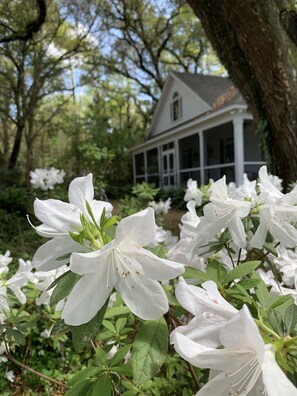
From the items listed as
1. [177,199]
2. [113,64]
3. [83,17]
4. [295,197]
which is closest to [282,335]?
[295,197]

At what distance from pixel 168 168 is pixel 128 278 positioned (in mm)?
17388

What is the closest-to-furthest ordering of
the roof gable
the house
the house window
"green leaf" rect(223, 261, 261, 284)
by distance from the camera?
"green leaf" rect(223, 261, 261, 284)
the house
the roof gable
the house window

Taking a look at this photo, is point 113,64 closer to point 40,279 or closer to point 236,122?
point 236,122

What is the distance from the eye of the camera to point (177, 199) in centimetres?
1377

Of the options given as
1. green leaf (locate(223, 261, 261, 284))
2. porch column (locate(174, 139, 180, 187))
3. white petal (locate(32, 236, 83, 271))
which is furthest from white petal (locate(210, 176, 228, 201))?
porch column (locate(174, 139, 180, 187))

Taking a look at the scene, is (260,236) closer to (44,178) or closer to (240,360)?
(240,360)

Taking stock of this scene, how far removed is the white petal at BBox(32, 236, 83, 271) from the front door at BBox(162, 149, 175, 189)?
1659cm

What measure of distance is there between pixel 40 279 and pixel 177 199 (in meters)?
12.2

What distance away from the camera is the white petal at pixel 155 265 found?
27.8 inches

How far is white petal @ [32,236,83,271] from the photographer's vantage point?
2.83ft

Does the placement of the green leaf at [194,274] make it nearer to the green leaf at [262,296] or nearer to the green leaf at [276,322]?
the green leaf at [262,296]

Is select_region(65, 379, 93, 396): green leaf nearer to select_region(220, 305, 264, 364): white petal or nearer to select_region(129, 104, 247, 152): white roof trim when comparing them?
select_region(220, 305, 264, 364): white petal

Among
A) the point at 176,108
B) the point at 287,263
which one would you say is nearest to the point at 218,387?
the point at 287,263

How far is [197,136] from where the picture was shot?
17281 mm
